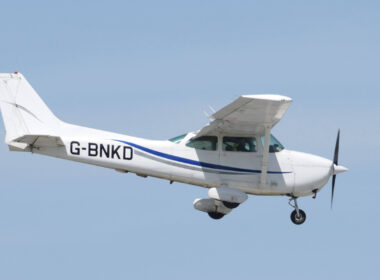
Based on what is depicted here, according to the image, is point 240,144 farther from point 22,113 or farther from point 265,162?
point 22,113

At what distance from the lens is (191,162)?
105 ft

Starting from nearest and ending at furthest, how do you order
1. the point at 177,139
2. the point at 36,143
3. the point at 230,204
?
the point at 36,143 → the point at 230,204 → the point at 177,139

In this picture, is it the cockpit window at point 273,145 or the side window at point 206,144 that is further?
the cockpit window at point 273,145

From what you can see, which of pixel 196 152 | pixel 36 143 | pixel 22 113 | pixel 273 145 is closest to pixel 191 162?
pixel 196 152

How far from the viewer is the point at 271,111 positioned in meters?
30.6

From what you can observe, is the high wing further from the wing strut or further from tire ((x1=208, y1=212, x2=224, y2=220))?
tire ((x1=208, y1=212, x2=224, y2=220))

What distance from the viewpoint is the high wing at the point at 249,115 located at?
1164 inches

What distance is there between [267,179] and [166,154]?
108 inches

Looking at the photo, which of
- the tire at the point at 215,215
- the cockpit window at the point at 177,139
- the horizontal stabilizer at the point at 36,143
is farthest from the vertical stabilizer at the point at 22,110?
the tire at the point at 215,215

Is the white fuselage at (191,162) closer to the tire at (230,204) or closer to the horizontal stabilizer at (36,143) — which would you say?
the horizontal stabilizer at (36,143)

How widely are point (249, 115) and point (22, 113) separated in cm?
597

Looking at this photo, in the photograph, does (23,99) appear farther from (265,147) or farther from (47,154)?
(265,147)

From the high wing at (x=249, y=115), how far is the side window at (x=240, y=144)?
0.80ft

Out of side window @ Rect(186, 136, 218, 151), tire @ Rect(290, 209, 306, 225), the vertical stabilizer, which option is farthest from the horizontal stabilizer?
tire @ Rect(290, 209, 306, 225)
